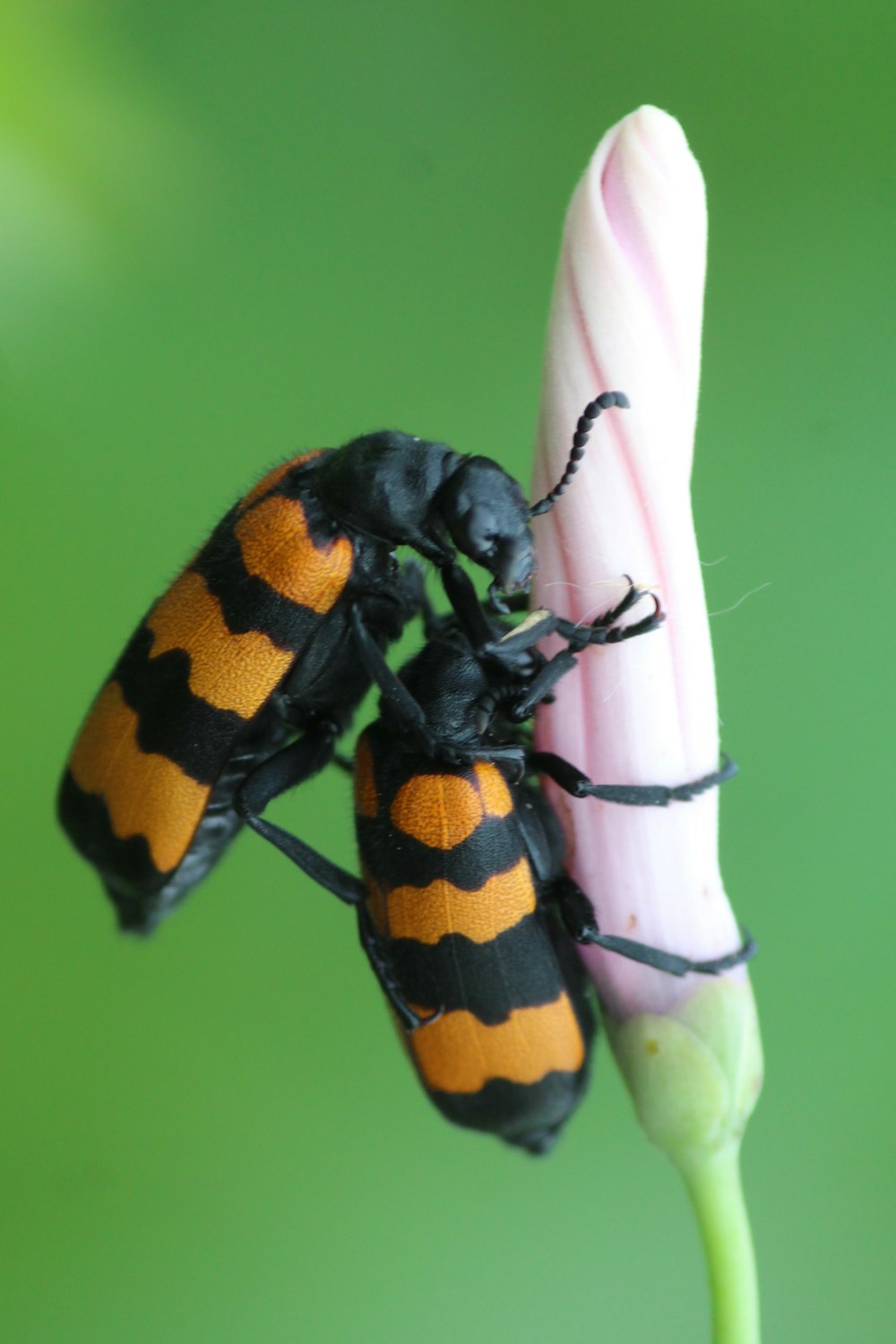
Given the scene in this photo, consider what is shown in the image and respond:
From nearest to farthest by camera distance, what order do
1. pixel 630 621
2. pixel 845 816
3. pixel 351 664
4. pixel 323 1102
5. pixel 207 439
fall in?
pixel 630 621, pixel 351 664, pixel 845 816, pixel 323 1102, pixel 207 439

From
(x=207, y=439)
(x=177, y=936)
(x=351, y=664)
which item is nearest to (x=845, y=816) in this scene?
(x=351, y=664)

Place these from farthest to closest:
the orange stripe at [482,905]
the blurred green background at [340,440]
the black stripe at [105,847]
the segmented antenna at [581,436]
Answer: the blurred green background at [340,440]
the black stripe at [105,847]
the orange stripe at [482,905]
the segmented antenna at [581,436]

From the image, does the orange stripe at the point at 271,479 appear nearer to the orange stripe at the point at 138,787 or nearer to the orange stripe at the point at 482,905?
the orange stripe at the point at 138,787

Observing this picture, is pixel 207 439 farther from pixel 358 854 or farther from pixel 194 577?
pixel 358 854

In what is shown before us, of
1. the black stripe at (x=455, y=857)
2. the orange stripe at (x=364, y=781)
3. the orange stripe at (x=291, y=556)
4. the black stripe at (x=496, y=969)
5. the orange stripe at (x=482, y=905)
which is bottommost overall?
the black stripe at (x=496, y=969)

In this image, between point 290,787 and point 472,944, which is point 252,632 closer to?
point 290,787

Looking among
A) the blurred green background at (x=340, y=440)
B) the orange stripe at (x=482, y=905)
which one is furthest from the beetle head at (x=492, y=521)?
the blurred green background at (x=340, y=440)

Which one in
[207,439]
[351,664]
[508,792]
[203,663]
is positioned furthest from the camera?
[207,439]

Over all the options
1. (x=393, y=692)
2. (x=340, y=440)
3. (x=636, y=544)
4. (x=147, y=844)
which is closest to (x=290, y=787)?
(x=147, y=844)
